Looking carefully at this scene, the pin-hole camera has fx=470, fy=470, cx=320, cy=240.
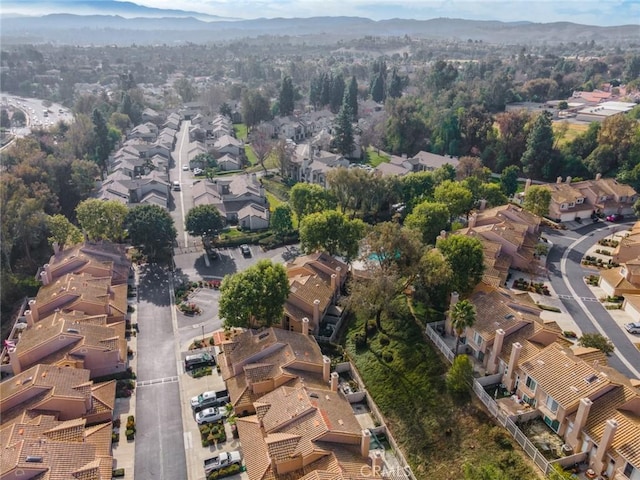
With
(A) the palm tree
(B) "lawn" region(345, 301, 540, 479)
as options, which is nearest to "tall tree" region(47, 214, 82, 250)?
(B) "lawn" region(345, 301, 540, 479)

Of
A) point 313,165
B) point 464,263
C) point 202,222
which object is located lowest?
point 202,222

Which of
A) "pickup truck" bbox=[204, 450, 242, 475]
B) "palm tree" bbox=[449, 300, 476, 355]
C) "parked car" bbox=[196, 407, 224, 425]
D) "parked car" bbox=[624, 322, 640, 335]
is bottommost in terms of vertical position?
"pickup truck" bbox=[204, 450, 242, 475]

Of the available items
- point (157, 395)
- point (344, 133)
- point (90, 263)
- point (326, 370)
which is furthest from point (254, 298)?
point (344, 133)

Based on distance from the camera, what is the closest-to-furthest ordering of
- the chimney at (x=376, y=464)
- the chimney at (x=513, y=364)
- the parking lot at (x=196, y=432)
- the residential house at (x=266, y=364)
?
the chimney at (x=376, y=464), the parking lot at (x=196, y=432), the chimney at (x=513, y=364), the residential house at (x=266, y=364)

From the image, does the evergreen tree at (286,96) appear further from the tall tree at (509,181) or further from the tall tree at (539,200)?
the tall tree at (539,200)

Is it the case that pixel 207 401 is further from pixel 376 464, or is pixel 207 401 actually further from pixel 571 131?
pixel 571 131

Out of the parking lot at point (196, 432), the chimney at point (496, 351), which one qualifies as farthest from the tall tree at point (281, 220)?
the chimney at point (496, 351)

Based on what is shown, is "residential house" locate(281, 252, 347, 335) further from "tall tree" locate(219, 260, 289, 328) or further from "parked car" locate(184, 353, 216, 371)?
"parked car" locate(184, 353, 216, 371)
